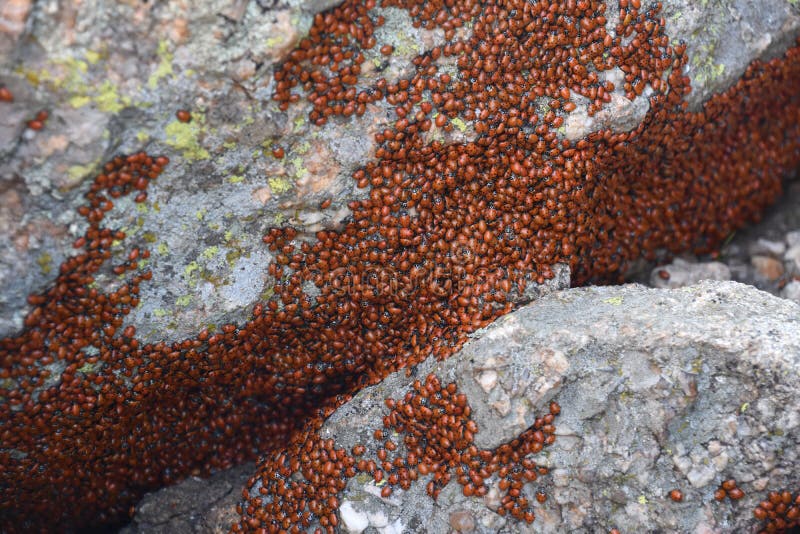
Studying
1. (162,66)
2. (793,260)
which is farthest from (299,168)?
(793,260)

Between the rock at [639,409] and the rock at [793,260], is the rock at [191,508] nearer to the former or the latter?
the rock at [639,409]

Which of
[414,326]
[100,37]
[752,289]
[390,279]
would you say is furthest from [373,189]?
[752,289]

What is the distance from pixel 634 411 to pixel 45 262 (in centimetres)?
390

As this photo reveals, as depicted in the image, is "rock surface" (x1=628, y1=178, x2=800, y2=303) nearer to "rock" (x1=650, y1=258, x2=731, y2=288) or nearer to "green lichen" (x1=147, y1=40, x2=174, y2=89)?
"rock" (x1=650, y1=258, x2=731, y2=288)

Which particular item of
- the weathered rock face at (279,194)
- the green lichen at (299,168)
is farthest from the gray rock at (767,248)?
the green lichen at (299,168)

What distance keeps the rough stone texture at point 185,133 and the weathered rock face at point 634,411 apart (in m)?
1.43

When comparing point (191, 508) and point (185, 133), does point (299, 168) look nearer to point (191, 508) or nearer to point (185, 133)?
point (185, 133)

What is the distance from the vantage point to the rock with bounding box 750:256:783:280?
20.7 feet

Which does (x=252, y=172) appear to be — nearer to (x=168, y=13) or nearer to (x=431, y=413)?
(x=168, y=13)

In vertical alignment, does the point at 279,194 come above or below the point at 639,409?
above

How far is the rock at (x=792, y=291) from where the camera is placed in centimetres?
608

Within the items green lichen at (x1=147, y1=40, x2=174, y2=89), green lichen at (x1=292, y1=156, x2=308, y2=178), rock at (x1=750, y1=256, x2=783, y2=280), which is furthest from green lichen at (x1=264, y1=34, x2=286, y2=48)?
rock at (x1=750, y1=256, x2=783, y2=280)

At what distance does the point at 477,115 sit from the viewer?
16.1ft

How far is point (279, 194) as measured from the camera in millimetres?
4797
